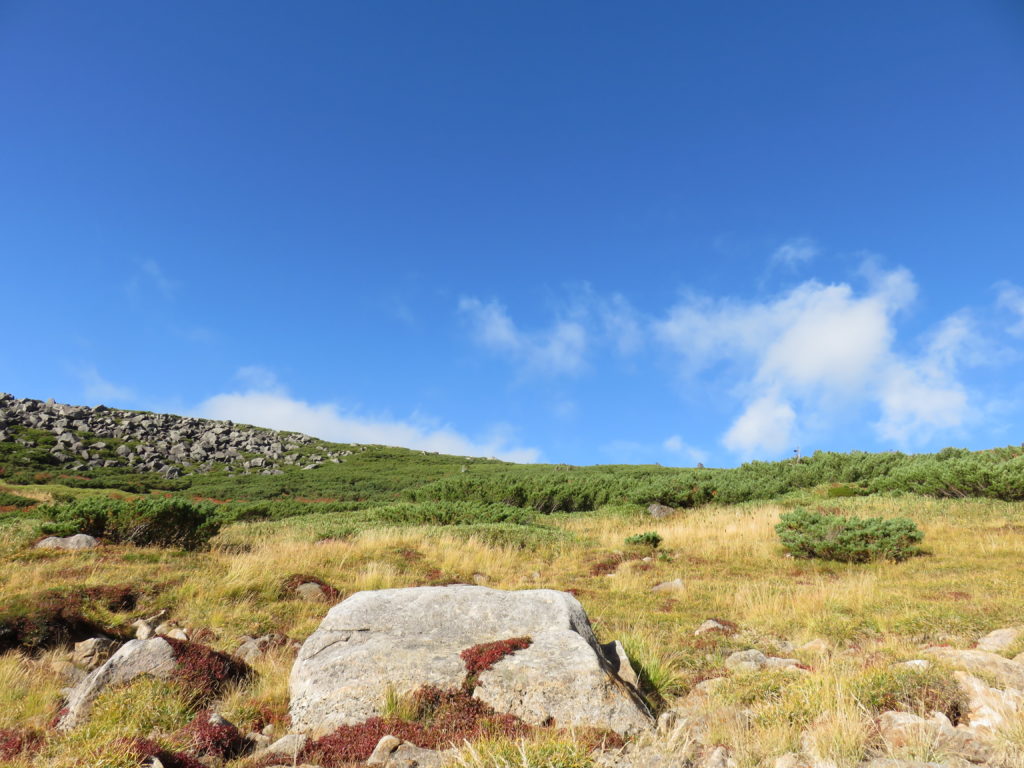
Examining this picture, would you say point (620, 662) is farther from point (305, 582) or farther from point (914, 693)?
point (305, 582)

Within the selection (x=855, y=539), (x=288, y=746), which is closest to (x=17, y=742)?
(x=288, y=746)

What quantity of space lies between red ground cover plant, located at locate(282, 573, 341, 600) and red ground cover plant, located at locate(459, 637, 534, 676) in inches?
226

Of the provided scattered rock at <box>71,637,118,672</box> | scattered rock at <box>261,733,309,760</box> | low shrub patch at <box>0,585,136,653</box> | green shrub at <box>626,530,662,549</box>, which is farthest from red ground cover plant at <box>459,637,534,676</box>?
green shrub at <box>626,530,662,549</box>

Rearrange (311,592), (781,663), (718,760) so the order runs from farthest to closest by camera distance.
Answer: (311,592) → (781,663) → (718,760)

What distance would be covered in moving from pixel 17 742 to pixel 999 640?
35.3ft

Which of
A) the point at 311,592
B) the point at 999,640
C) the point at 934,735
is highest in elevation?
the point at 311,592

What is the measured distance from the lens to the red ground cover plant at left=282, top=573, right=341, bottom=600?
10.8 m

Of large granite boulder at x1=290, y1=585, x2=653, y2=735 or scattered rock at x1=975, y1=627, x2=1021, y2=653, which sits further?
scattered rock at x1=975, y1=627, x2=1021, y2=653

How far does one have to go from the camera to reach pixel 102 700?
5324 millimetres

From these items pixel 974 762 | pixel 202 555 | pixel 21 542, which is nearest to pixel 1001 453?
pixel 974 762

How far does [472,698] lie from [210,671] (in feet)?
10.2

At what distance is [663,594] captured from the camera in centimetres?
1179

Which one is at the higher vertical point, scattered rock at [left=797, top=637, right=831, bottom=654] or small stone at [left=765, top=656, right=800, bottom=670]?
scattered rock at [left=797, top=637, right=831, bottom=654]

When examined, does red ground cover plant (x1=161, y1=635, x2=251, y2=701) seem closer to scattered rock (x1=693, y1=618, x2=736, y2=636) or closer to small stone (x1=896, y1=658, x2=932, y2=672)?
scattered rock (x1=693, y1=618, x2=736, y2=636)
